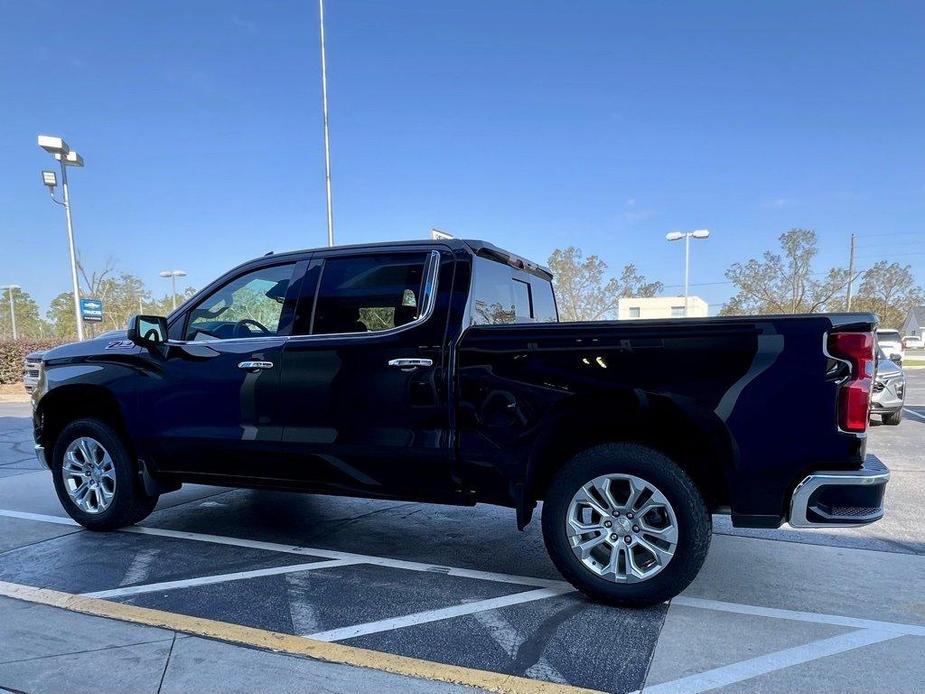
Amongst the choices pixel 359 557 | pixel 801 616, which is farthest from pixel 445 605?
pixel 801 616

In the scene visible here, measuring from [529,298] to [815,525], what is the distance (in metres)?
2.37

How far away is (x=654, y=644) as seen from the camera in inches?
111

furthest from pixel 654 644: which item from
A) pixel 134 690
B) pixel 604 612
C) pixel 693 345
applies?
pixel 134 690

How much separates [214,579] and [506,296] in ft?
8.39

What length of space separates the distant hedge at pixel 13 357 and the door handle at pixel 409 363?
2083 centimetres

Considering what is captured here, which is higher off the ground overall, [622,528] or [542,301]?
[542,301]

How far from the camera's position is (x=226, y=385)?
4012 millimetres

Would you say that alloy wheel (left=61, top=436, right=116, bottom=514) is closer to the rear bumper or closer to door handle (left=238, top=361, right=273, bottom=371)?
door handle (left=238, top=361, right=273, bottom=371)

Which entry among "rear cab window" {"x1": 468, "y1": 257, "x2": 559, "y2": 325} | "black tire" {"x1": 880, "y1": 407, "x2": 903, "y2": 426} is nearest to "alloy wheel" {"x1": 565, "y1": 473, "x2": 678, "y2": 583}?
"rear cab window" {"x1": 468, "y1": 257, "x2": 559, "y2": 325}

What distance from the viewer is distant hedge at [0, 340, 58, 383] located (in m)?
19.3

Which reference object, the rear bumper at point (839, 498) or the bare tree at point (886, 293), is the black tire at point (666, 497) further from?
the bare tree at point (886, 293)

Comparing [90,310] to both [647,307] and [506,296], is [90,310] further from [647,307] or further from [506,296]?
[647,307]

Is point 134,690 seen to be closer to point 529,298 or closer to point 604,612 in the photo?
point 604,612

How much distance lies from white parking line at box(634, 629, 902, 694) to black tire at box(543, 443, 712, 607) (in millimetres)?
484
